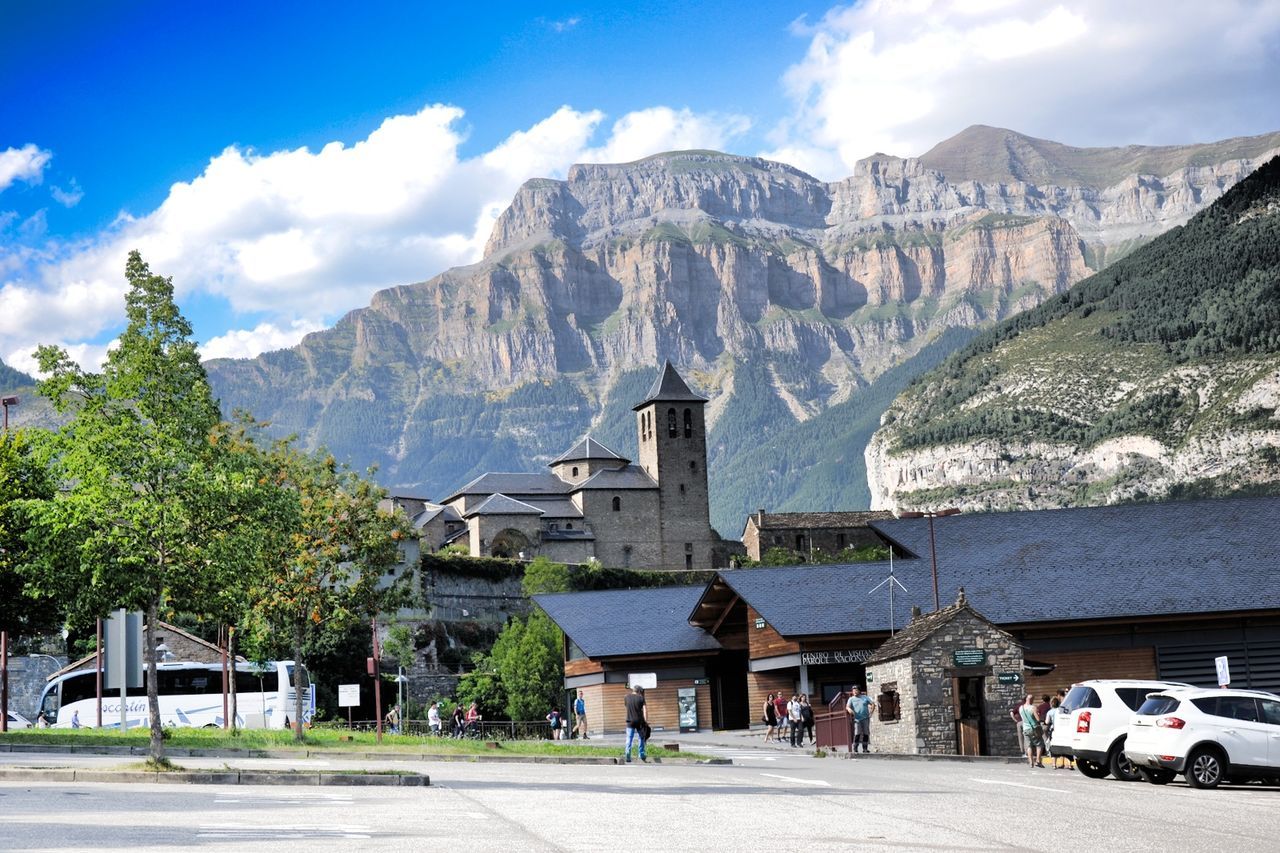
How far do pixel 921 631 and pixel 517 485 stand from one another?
100654 millimetres

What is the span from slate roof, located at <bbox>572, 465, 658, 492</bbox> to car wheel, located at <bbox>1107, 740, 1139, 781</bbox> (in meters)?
101

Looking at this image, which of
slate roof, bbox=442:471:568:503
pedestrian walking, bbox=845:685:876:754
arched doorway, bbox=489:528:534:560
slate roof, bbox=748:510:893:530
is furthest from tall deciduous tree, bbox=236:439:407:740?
slate roof, bbox=748:510:893:530

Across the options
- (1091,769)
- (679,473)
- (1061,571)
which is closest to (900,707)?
(1091,769)

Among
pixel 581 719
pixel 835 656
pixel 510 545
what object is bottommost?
pixel 581 719

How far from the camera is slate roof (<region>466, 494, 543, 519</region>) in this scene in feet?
390

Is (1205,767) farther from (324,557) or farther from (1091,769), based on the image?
(324,557)

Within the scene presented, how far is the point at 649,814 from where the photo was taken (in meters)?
17.3

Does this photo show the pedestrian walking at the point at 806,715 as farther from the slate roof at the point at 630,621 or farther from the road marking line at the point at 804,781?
the road marking line at the point at 804,781

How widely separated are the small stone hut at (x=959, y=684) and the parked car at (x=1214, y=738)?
289 inches

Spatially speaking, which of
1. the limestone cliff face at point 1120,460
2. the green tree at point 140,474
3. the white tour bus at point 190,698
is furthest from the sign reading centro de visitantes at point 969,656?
the limestone cliff face at point 1120,460

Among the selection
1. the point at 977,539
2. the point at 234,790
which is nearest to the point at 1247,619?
the point at 977,539

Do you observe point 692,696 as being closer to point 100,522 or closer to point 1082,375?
point 100,522

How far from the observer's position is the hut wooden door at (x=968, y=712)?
31.0 meters

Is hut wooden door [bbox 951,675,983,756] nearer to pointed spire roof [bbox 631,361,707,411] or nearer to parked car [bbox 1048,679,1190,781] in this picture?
parked car [bbox 1048,679,1190,781]
